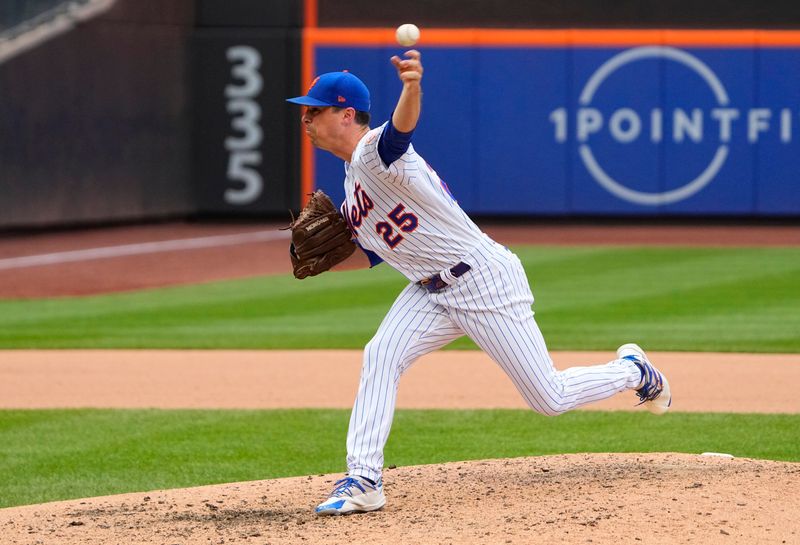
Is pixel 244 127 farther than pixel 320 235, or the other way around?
pixel 244 127

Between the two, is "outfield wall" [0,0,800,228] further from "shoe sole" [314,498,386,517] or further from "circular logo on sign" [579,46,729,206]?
"shoe sole" [314,498,386,517]

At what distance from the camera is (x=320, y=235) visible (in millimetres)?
5262

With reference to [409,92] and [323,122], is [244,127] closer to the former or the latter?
[323,122]

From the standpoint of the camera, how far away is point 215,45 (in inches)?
824

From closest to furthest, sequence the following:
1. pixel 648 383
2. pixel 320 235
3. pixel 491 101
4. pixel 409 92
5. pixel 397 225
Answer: pixel 409 92, pixel 397 225, pixel 320 235, pixel 648 383, pixel 491 101

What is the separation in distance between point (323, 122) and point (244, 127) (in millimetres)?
16245

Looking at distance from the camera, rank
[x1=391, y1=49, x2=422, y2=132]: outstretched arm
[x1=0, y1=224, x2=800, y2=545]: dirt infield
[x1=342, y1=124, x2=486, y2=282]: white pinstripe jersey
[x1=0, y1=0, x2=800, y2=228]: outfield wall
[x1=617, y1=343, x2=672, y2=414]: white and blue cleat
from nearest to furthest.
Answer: [x1=391, y1=49, x2=422, y2=132]: outstretched arm, [x1=0, y1=224, x2=800, y2=545]: dirt infield, [x1=342, y1=124, x2=486, y2=282]: white pinstripe jersey, [x1=617, y1=343, x2=672, y2=414]: white and blue cleat, [x1=0, y1=0, x2=800, y2=228]: outfield wall

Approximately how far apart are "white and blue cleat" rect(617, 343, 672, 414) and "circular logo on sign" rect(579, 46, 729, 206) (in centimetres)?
1480

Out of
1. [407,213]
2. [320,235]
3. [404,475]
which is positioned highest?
[407,213]

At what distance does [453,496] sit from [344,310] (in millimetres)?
7010

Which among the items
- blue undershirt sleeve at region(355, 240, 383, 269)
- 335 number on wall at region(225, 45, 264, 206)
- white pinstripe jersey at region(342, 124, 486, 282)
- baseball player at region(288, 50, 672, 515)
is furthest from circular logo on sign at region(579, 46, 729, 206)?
white pinstripe jersey at region(342, 124, 486, 282)

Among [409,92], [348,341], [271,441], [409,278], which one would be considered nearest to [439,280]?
[409,278]

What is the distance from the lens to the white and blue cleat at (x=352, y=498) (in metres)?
4.82

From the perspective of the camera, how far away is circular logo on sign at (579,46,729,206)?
1991cm
